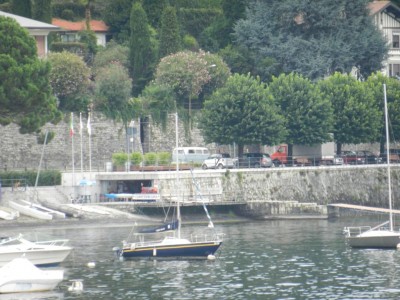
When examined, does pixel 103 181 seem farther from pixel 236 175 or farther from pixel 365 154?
pixel 365 154

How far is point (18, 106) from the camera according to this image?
91000 millimetres

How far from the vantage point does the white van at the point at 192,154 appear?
343 feet

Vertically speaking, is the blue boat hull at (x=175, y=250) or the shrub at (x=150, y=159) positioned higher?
the shrub at (x=150, y=159)

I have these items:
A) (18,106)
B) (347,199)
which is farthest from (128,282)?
(347,199)

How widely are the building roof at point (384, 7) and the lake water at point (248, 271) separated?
153 feet

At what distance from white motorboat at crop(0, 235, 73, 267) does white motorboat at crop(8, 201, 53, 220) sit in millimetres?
19536

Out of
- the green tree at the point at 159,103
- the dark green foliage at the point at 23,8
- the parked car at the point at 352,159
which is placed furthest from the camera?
the dark green foliage at the point at 23,8

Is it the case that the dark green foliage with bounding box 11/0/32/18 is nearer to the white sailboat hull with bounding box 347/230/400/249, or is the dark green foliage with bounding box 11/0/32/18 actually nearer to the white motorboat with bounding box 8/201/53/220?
the white motorboat with bounding box 8/201/53/220

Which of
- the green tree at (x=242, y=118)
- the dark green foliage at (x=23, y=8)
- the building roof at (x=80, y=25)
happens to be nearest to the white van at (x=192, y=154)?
the green tree at (x=242, y=118)

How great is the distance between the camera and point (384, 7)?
128 m

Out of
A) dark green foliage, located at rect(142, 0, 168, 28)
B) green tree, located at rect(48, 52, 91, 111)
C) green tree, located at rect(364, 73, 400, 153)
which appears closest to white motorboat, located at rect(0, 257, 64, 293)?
green tree, located at rect(48, 52, 91, 111)

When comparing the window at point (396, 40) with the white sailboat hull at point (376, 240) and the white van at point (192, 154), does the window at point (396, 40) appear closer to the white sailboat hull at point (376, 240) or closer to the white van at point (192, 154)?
the white van at point (192, 154)

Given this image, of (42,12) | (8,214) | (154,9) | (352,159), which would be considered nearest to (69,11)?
(154,9)

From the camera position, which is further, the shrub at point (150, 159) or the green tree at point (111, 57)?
the green tree at point (111, 57)
